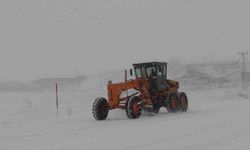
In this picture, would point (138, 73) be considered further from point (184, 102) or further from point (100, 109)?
point (100, 109)

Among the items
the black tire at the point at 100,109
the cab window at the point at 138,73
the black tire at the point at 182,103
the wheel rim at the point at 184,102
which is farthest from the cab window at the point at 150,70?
the black tire at the point at 100,109

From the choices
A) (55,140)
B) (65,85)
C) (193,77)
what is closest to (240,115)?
(55,140)

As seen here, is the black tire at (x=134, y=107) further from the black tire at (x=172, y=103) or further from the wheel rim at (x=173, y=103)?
the wheel rim at (x=173, y=103)

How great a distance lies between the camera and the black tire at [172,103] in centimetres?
1952

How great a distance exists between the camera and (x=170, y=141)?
1052 cm

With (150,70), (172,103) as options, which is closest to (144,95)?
(150,70)

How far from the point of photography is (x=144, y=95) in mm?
18547

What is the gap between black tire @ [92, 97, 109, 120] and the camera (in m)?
17.6

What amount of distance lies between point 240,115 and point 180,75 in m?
101

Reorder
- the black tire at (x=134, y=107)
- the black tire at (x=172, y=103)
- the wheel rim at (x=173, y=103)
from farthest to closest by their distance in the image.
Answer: the wheel rim at (x=173, y=103) < the black tire at (x=172, y=103) < the black tire at (x=134, y=107)

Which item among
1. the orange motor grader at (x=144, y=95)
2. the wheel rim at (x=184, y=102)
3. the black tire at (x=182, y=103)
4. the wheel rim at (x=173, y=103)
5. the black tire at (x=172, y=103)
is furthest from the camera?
the wheel rim at (x=184, y=102)

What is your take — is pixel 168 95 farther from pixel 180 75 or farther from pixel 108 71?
pixel 108 71

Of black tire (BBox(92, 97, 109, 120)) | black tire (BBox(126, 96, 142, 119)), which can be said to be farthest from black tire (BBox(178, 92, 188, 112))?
black tire (BBox(92, 97, 109, 120))

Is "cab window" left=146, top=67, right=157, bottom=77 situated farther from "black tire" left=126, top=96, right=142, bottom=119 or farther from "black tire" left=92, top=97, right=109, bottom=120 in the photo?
"black tire" left=92, top=97, right=109, bottom=120
